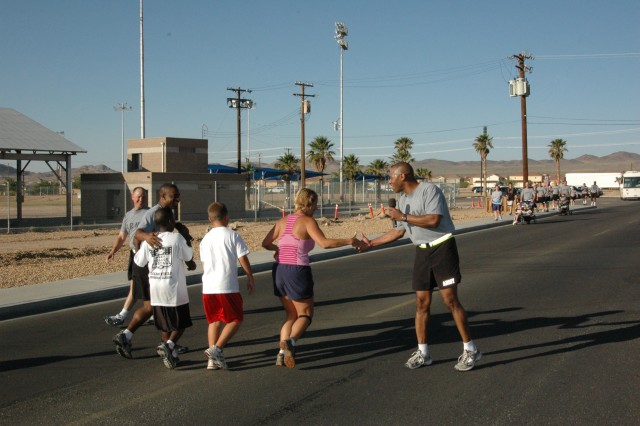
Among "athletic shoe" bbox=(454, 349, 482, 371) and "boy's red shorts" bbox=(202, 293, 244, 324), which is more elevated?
"boy's red shorts" bbox=(202, 293, 244, 324)

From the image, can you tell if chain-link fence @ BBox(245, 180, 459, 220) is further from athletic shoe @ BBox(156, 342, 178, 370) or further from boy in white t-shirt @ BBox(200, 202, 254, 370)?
boy in white t-shirt @ BBox(200, 202, 254, 370)

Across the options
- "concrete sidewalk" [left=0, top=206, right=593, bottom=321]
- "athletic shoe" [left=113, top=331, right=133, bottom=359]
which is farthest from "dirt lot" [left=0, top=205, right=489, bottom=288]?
"athletic shoe" [left=113, top=331, right=133, bottom=359]

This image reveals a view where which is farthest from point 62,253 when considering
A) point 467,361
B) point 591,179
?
point 591,179

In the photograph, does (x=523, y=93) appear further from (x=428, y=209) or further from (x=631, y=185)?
(x=428, y=209)

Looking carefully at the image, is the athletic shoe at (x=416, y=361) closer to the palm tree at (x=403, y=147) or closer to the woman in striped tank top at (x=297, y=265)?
the woman in striped tank top at (x=297, y=265)

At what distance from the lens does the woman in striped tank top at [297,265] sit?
6539 millimetres

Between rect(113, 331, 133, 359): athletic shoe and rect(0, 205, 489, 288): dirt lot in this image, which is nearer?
rect(113, 331, 133, 359): athletic shoe

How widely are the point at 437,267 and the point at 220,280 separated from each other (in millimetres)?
1972

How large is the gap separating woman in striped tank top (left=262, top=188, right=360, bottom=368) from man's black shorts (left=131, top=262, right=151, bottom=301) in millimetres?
1780

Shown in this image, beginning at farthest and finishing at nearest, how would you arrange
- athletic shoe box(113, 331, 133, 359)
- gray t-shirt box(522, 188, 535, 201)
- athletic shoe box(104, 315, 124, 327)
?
gray t-shirt box(522, 188, 535, 201) → athletic shoe box(104, 315, 124, 327) → athletic shoe box(113, 331, 133, 359)

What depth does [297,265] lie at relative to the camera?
21.5 feet

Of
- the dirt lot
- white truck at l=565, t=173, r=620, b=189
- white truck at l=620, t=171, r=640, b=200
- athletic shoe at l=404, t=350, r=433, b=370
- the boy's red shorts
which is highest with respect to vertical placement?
white truck at l=565, t=173, r=620, b=189

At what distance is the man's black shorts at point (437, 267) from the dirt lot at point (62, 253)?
8788mm

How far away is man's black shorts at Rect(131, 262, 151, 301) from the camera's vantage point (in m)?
7.71
